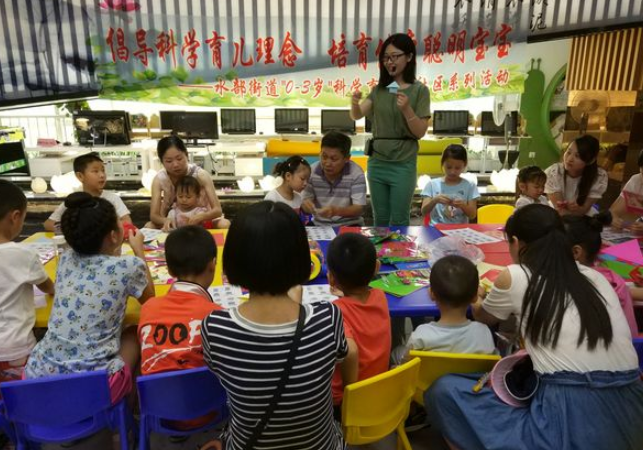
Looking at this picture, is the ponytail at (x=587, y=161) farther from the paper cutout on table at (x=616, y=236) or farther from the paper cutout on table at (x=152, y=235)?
the paper cutout on table at (x=152, y=235)

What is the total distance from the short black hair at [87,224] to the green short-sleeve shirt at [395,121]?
198cm

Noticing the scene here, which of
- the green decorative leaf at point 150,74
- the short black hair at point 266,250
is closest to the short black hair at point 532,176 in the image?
the short black hair at point 266,250

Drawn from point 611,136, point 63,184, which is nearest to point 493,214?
point 611,136

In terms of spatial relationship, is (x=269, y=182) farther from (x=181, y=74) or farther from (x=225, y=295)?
(x=225, y=295)

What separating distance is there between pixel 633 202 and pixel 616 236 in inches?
16.8

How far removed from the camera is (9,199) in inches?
77.2

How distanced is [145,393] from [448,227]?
206 centimetres

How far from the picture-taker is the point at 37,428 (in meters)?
1.55

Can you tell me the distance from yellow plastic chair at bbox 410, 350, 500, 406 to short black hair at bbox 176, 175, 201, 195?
186 cm

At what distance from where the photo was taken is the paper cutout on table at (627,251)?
2320mm

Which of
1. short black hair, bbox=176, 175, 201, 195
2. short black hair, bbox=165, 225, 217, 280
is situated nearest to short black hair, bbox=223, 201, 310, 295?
short black hair, bbox=165, 225, 217, 280

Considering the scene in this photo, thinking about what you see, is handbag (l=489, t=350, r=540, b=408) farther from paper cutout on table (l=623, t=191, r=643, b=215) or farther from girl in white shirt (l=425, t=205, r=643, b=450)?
paper cutout on table (l=623, t=191, r=643, b=215)

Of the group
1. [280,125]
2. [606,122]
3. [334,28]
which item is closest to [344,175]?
[334,28]

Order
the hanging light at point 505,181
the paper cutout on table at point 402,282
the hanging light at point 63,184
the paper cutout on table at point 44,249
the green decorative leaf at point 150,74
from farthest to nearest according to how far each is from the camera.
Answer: the hanging light at point 505,181 → the hanging light at point 63,184 → the green decorative leaf at point 150,74 → the paper cutout on table at point 44,249 → the paper cutout on table at point 402,282
